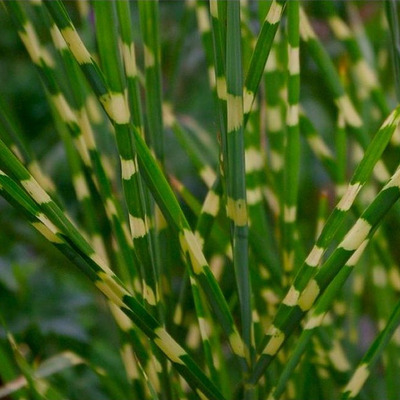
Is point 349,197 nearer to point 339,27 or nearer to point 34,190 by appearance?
point 34,190

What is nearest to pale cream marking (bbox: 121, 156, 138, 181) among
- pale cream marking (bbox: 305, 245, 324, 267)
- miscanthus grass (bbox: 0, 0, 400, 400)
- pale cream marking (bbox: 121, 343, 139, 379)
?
miscanthus grass (bbox: 0, 0, 400, 400)

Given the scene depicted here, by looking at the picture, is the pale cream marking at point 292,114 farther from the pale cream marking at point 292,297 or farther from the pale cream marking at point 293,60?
the pale cream marking at point 292,297

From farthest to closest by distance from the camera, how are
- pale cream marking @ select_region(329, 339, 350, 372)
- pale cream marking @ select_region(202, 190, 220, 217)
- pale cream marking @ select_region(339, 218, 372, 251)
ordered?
pale cream marking @ select_region(329, 339, 350, 372)
pale cream marking @ select_region(202, 190, 220, 217)
pale cream marking @ select_region(339, 218, 372, 251)

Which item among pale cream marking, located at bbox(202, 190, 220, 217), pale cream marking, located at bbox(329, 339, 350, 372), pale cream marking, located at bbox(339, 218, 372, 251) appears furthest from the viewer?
pale cream marking, located at bbox(329, 339, 350, 372)

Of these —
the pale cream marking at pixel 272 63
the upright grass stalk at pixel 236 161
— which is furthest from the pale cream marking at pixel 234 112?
the pale cream marking at pixel 272 63

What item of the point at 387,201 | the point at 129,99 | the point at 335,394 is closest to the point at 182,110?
the point at 335,394

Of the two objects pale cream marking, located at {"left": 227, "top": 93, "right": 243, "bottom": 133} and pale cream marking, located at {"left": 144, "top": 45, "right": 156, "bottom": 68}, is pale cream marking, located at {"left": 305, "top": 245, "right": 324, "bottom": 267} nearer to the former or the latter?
pale cream marking, located at {"left": 227, "top": 93, "right": 243, "bottom": 133}

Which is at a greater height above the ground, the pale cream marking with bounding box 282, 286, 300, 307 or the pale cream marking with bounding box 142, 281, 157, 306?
the pale cream marking with bounding box 142, 281, 157, 306

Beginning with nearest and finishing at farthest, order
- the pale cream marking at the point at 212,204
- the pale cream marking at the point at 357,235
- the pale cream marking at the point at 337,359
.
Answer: the pale cream marking at the point at 357,235 < the pale cream marking at the point at 212,204 < the pale cream marking at the point at 337,359

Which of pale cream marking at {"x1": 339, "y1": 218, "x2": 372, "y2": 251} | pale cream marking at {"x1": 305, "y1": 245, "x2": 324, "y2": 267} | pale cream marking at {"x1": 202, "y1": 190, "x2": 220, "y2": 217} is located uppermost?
pale cream marking at {"x1": 202, "y1": 190, "x2": 220, "y2": 217}

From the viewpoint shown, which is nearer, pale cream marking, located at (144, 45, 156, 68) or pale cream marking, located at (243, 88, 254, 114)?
pale cream marking, located at (243, 88, 254, 114)
